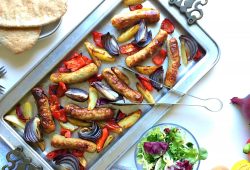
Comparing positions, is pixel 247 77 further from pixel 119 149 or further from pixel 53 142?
pixel 53 142

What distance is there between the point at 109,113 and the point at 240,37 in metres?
0.49

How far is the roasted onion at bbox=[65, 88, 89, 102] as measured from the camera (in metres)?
1.60

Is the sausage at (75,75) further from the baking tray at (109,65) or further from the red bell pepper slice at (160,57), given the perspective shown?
the red bell pepper slice at (160,57)

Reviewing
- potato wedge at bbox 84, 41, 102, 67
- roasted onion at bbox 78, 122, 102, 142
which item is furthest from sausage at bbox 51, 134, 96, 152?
potato wedge at bbox 84, 41, 102, 67

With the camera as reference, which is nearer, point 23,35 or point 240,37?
point 23,35

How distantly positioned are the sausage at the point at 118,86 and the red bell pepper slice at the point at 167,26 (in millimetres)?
222

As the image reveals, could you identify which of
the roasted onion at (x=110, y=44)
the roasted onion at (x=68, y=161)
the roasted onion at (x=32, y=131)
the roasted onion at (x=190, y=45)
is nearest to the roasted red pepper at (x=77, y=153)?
the roasted onion at (x=68, y=161)

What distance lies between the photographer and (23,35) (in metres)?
1.56

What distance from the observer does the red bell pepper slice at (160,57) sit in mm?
1644

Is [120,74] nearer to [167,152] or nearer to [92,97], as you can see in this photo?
[92,97]

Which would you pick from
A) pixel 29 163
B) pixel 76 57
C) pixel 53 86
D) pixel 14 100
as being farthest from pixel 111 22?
pixel 29 163

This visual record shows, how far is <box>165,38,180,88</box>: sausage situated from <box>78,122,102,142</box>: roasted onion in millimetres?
256

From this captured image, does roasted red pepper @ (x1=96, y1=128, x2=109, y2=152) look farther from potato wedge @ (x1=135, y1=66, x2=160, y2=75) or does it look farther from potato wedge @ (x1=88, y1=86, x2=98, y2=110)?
potato wedge @ (x1=135, y1=66, x2=160, y2=75)

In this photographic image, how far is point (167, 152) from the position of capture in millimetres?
1503
